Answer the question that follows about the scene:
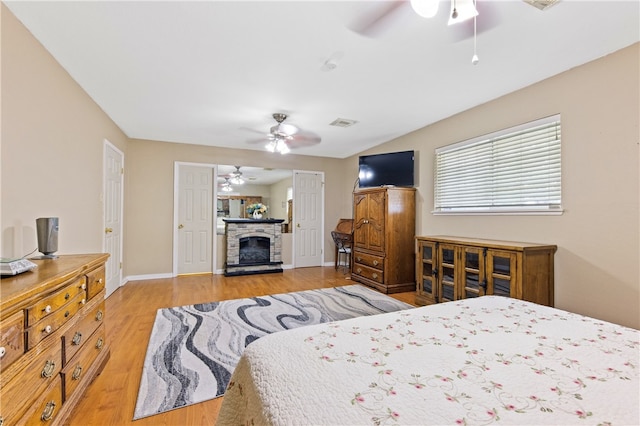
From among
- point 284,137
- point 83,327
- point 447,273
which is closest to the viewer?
point 83,327

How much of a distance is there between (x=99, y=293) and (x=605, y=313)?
3.95m

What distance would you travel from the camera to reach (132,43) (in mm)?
2168

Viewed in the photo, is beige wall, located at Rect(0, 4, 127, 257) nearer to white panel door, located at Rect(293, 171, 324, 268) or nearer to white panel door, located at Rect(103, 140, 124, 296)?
white panel door, located at Rect(103, 140, 124, 296)

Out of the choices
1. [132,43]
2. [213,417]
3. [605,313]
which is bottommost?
[213,417]

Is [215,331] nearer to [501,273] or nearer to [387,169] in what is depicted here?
[501,273]

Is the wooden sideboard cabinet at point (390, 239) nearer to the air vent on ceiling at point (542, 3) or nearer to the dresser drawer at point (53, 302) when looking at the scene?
the air vent on ceiling at point (542, 3)

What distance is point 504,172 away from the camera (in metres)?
3.18

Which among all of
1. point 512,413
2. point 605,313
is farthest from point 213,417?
point 605,313

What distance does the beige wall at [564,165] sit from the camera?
6.20 ft

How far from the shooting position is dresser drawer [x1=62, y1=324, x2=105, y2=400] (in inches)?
61.9

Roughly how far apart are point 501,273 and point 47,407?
3.27m

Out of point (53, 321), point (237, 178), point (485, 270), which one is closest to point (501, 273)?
point (485, 270)

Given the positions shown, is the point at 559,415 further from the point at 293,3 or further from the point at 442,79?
the point at 442,79

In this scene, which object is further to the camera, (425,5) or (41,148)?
(41,148)
